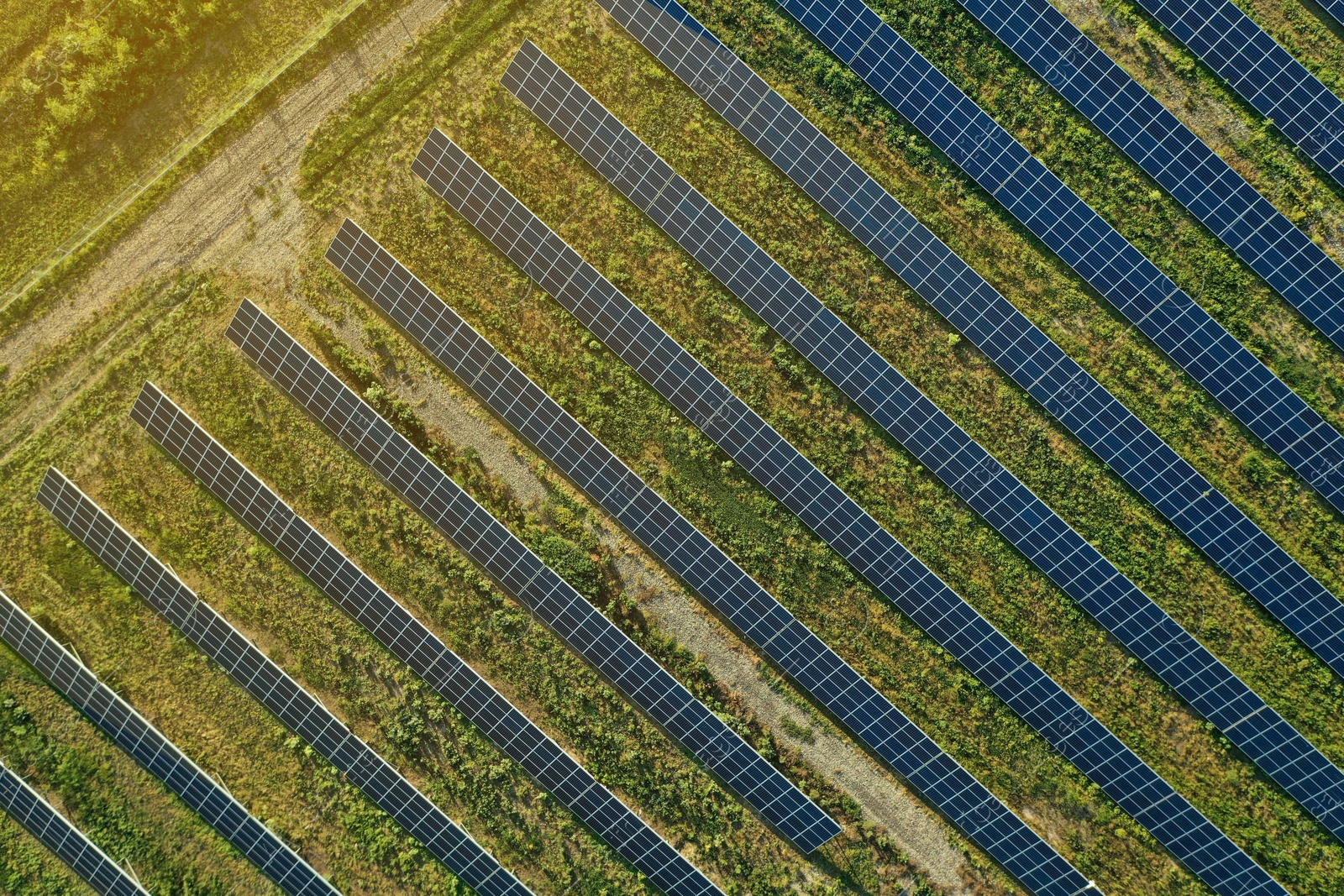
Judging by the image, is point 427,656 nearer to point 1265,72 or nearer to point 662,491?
point 662,491

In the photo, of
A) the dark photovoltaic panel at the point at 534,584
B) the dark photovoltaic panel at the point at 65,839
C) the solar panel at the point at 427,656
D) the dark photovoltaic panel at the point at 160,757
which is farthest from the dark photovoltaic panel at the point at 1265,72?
the dark photovoltaic panel at the point at 65,839

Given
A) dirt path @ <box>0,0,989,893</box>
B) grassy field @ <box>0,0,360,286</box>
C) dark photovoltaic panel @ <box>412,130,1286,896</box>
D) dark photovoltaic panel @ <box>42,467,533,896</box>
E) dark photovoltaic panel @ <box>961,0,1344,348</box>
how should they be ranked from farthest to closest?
grassy field @ <box>0,0,360,286</box> → dirt path @ <box>0,0,989,893</box> → dark photovoltaic panel @ <box>42,467,533,896</box> → dark photovoltaic panel @ <box>412,130,1286,896</box> → dark photovoltaic panel @ <box>961,0,1344,348</box>

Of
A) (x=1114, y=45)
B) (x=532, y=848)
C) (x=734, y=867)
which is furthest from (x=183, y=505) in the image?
(x=1114, y=45)

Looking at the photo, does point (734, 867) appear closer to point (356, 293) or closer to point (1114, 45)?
point (356, 293)

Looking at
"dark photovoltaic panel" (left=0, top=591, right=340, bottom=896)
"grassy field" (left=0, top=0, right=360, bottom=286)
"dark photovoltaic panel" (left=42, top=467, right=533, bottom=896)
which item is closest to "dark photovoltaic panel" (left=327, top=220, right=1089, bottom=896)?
"grassy field" (left=0, top=0, right=360, bottom=286)

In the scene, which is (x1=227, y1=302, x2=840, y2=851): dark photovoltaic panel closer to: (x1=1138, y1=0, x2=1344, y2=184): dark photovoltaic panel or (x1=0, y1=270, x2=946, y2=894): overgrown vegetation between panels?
(x1=0, y1=270, x2=946, y2=894): overgrown vegetation between panels

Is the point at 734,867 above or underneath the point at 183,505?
above

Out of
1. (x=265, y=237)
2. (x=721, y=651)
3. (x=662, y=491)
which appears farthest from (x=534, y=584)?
(x=265, y=237)
